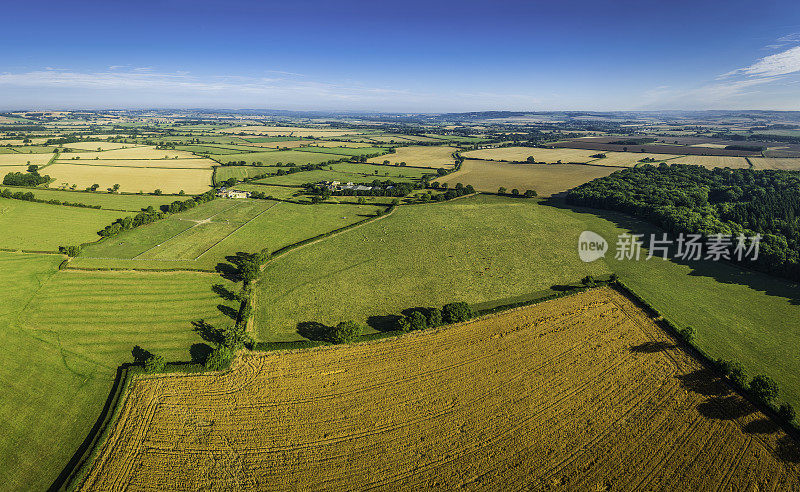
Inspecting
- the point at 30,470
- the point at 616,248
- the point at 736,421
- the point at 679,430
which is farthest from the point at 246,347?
the point at 616,248

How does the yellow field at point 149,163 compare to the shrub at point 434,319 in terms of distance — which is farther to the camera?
the yellow field at point 149,163

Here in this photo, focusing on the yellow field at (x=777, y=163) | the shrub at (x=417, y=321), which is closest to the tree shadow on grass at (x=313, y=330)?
the shrub at (x=417, y=321)

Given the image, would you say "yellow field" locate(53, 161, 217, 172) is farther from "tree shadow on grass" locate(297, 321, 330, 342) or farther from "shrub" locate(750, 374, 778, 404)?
"shrub" locate(750, 374, 778, 404)

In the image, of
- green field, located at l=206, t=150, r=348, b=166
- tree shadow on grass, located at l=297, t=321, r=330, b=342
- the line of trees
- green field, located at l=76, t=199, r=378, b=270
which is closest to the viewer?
tree shadow on grass, located at l=297, t=321, r=330, b=342

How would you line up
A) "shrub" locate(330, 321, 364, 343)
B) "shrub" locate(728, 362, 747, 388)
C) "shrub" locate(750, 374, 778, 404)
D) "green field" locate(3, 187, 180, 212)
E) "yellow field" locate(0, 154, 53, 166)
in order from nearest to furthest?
"shrub" locate(750, 374, 778, 404), "shrub" locate(728, 362, 747, 388), "shrub" locate(330, 321, 364, 343), "green field" locate(3, 187, 180, 212), "yellow field" locate(0, 154, 53, 166)

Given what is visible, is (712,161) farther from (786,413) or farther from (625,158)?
(786,413)

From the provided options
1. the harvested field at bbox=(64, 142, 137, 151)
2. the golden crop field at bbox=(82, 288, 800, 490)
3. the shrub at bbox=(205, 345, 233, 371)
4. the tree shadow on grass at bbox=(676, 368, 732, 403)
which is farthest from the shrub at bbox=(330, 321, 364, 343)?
the harvested field at bbox=(64, 142, 137, 151)

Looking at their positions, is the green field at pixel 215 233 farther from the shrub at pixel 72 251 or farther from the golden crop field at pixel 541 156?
the golden crop field at pixel 541 156
